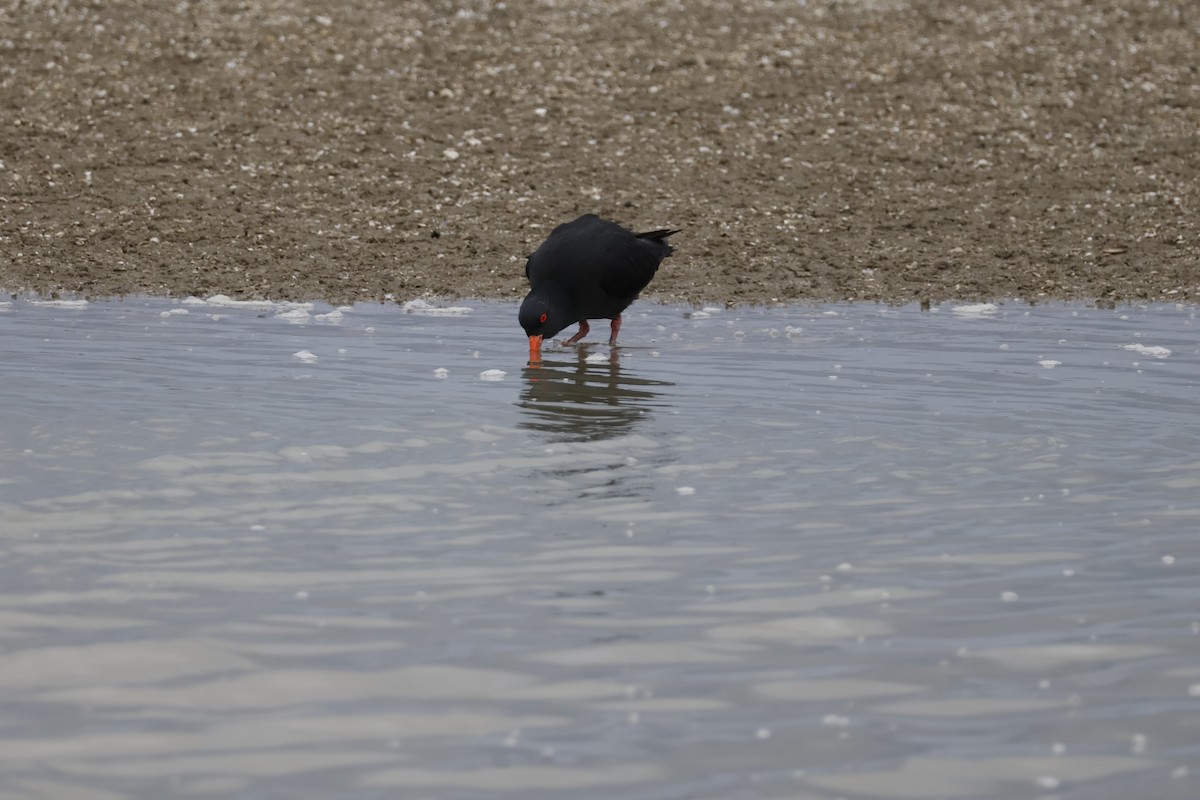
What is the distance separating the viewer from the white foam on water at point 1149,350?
13039 millimetres

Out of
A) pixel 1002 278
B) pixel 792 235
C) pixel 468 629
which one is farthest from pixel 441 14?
pixel 468 629

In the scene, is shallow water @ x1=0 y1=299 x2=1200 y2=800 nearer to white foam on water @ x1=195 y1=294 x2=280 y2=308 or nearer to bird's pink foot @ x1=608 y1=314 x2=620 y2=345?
bird's pink foot @ x1=608 y1=314 x2=620 y2=345

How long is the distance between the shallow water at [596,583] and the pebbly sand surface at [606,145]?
5.60 m

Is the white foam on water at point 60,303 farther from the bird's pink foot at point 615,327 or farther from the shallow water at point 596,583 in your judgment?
the bird's pink foot at point 615,327

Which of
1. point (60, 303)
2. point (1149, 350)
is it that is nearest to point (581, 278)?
point (1149, 350)

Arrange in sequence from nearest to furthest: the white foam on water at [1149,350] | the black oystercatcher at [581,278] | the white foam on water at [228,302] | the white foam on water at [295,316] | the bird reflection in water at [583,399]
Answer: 1. the bird reflection in water at [583,399]
2. the white foam on water at [1149,350]
3. the black oystercatcher at [581,278]
4. the white foam on water at [295,316]
5. the white foam on water at [228,302]

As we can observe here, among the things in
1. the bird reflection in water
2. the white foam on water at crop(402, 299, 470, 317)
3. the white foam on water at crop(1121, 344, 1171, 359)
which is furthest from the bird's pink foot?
the white foam on water at crop(1121, 344, 1171, 359)

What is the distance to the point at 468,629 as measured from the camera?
6.12 m

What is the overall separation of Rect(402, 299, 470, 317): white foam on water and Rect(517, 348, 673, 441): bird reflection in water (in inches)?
99.6

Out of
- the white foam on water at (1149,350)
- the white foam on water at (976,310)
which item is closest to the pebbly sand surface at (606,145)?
the white foam on water at (976,310)

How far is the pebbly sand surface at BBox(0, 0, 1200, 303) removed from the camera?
17500 mm

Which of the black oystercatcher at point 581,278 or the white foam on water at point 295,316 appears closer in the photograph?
the black oystercatcher at point 581,278

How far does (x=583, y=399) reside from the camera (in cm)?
1149

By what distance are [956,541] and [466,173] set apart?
13.8 meters
